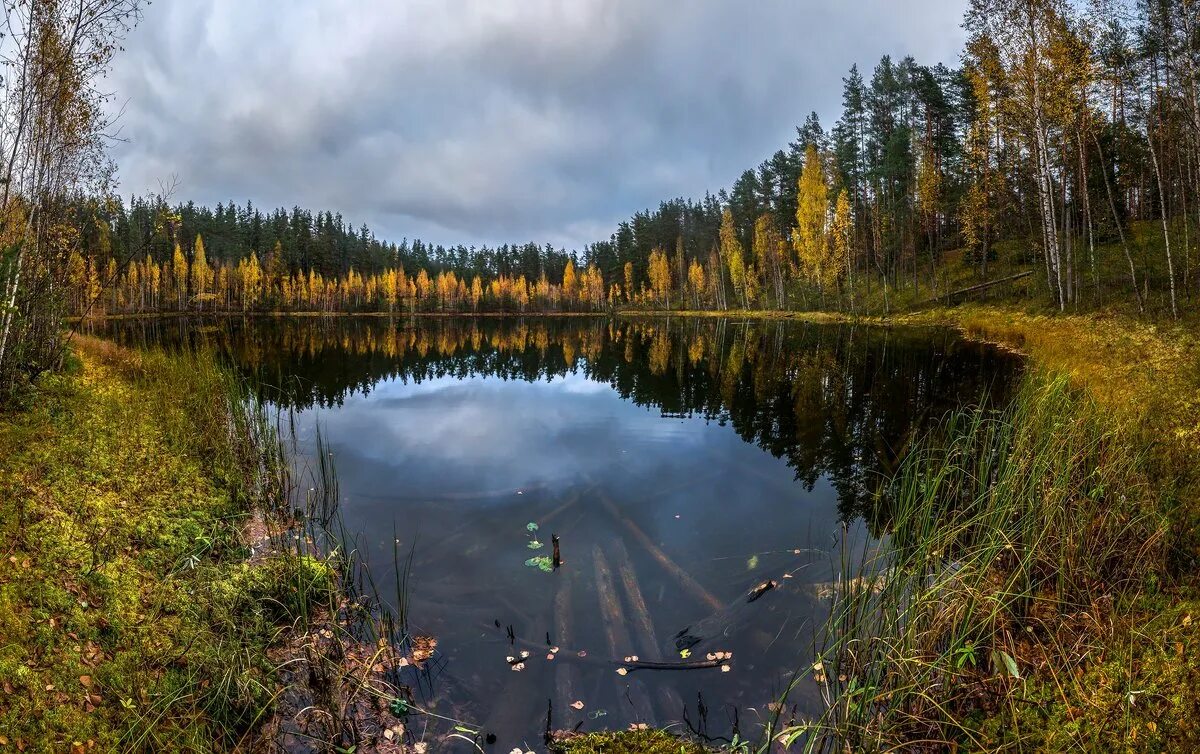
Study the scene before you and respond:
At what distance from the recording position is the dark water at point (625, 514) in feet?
16.1

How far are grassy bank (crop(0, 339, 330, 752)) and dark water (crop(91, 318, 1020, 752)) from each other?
4.94 ft

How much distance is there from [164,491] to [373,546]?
3032mm

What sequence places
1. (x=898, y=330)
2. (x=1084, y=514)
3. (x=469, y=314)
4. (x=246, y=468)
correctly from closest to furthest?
(x=1084, y=514) → (x=246, y=468) → (x=898, y=330) → (x=469, y=314)

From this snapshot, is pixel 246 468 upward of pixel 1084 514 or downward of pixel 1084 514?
downward

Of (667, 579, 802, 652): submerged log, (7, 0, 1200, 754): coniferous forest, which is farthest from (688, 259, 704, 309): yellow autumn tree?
(667, 579, 802, 652): submerged log

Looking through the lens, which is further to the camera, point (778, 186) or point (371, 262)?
point (371, 262)

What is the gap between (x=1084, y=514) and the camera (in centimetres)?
478

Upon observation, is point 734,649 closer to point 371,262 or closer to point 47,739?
point 47,739

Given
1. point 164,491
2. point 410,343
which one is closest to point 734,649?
point 164,491

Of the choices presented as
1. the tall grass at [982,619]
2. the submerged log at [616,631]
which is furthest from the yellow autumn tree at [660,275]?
the tall grass at [982,619]

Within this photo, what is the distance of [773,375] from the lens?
870 inches

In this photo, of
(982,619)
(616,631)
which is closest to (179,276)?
(616,631)

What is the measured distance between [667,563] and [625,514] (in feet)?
6.30

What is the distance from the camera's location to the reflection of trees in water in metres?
12.5
